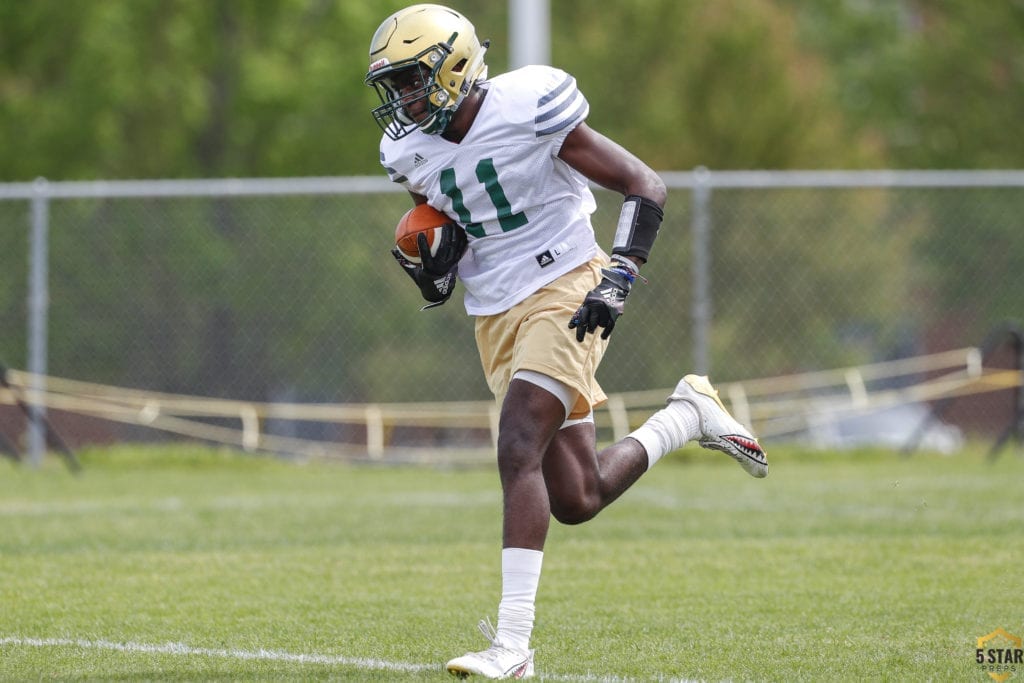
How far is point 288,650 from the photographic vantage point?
4.96 metres

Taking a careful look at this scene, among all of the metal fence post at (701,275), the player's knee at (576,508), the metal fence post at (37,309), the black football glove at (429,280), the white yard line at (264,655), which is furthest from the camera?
the metal fence post at (701,275)

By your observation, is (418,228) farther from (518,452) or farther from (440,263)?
(518,452)

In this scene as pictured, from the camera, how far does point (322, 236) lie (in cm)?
1460

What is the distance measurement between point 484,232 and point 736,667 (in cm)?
159

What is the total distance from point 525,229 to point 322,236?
9.66 m

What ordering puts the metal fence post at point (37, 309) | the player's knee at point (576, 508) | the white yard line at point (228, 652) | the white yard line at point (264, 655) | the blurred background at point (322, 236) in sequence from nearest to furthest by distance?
the white yard line at point (264, 655), the white yard line at point (228, 652), the player's knee at point (576, 508), the metal fence post at point (37, 309), the blurred background at point (322, 236)

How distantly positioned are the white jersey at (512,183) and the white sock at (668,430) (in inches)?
27.7

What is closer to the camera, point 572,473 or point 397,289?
point 572,473

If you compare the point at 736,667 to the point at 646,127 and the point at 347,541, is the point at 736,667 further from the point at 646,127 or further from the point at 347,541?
the point at 646,127

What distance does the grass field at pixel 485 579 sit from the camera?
4.81 meters

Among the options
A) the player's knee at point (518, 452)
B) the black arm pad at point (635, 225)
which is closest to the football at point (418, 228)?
the black arm pad at point (635, 225)

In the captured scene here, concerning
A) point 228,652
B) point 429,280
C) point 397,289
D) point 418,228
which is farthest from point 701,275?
point 228,652

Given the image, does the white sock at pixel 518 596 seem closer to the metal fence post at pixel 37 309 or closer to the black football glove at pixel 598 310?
the black football glove at pixel 598 310

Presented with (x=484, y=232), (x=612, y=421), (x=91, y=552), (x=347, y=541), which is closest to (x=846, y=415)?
(x=612, y=421)
